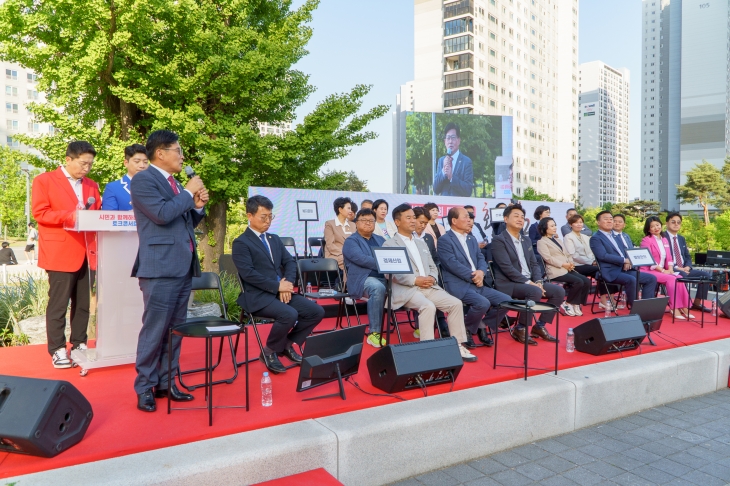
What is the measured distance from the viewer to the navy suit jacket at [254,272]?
398cm

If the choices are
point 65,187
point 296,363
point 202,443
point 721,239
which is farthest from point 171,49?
point 721,239

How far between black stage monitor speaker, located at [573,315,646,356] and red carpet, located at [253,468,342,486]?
3061mm

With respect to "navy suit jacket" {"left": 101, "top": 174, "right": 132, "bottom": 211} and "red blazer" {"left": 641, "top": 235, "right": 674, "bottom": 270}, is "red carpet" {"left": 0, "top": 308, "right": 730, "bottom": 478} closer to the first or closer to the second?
"navy suit jacket" {"left": 101, "top": 174, "right": 132, "bottom": 211}

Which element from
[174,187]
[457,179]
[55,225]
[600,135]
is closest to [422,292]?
[174,187]

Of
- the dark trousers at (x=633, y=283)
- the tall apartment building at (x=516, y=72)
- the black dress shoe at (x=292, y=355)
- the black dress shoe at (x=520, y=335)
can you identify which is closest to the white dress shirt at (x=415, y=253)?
the black dress shoe at (x=520, y=335)

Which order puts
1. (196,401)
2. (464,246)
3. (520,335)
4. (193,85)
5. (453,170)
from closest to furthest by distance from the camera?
(196,401) → (464,246) → (520,335) → (193,85) → (453,170)

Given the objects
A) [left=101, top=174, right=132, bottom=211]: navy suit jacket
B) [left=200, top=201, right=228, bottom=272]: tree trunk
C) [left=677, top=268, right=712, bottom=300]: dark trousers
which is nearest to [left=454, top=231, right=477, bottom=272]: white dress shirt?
[left=101, top=174, right=132, bottom=211]: navy suit jacket

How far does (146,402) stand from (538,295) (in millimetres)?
3941

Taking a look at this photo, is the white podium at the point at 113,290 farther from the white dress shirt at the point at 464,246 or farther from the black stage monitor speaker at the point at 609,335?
the black stage monitor speaker at the point at 609,335

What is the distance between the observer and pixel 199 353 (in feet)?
15.0

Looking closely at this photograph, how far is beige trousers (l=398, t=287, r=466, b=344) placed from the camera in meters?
4.49

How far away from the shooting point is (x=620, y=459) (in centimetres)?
336

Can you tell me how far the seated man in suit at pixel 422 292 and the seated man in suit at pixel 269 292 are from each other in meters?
0.93

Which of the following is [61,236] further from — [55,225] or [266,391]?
[266,391]
